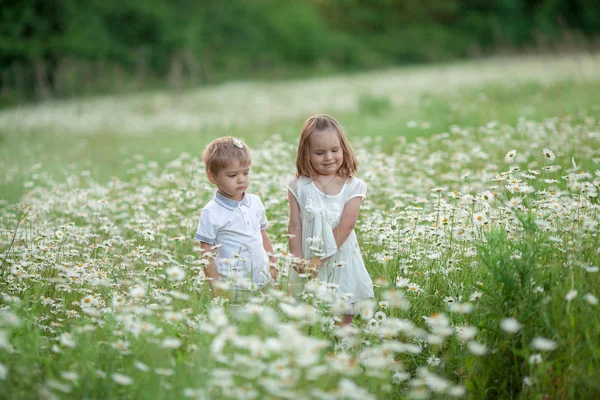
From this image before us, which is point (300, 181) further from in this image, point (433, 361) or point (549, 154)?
point (549, 154)

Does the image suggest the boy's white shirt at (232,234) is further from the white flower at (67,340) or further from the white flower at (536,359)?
the white flower at (536,359)

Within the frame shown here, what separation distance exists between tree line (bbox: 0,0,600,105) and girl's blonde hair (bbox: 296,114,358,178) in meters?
11.9

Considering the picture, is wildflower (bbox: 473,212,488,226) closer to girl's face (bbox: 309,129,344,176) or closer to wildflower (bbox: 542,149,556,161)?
wildflower (bbox: 542,149,556,161)

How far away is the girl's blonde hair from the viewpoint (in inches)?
147

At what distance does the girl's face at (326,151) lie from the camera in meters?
3.68

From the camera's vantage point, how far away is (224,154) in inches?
145

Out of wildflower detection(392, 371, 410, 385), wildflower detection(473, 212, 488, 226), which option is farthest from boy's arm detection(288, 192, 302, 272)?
wildflower detection(473, 212, 488, 226)

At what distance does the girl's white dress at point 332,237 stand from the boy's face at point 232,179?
1.22ft

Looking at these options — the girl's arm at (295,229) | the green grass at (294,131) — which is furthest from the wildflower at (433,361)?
the green grass at (294,131)

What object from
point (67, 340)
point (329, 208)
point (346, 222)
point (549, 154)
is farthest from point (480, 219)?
point (67, 340)

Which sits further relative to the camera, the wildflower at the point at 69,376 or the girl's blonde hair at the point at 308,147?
the girl's blonde hair at the point at 308,147

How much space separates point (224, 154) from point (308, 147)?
55 centimetres

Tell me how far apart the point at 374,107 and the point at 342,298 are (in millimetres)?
9027

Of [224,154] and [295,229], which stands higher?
[224,154]
